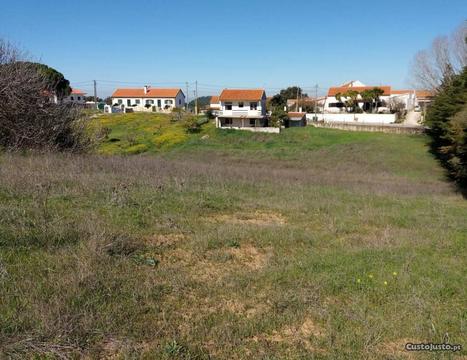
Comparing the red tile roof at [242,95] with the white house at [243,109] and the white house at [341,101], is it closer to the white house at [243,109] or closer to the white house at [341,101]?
the white house at [243,109]

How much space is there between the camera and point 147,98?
79.4 metres

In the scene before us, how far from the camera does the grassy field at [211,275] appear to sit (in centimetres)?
317

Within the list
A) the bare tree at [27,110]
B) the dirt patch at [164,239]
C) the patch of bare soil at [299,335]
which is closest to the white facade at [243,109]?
the bare tree at [27,110]

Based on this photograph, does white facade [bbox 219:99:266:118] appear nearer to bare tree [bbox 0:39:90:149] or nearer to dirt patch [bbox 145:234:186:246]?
bare tree [bbox 0:39:90:149]

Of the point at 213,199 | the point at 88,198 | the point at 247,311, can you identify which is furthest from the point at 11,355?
the point at 213,199

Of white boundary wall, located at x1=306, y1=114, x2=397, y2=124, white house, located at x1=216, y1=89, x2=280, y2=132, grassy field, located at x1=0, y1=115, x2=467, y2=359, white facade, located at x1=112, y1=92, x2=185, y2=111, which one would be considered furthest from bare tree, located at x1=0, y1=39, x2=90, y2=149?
white facade, located at x1=112, y1=92, x2=185, y2=111

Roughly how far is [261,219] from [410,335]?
4492mm

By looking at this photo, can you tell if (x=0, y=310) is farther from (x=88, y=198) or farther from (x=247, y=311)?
(x=88, y=198)

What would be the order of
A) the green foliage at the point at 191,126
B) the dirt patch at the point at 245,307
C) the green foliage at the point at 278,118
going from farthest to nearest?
the green foliage at the point at 278,118 → the green foliage at the point at 191,126 → the dirt patch at the point at 245,307

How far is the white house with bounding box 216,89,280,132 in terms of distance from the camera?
171ft

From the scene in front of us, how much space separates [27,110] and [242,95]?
4118 centimetres

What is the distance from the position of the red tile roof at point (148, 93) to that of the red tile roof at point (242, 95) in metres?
27.6

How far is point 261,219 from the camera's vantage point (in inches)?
309

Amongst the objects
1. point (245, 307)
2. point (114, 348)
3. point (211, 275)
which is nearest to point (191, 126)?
point (211, 275)
